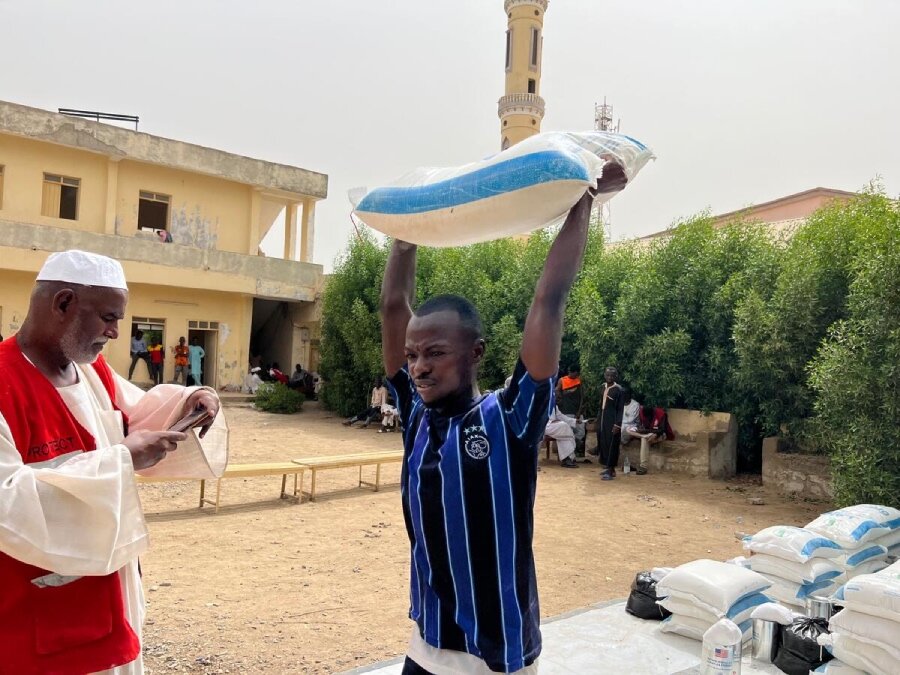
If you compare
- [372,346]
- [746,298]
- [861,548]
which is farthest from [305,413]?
[861,548]

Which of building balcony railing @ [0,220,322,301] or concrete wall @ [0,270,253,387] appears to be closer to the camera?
building balcony railing @ [0,220,322,301]

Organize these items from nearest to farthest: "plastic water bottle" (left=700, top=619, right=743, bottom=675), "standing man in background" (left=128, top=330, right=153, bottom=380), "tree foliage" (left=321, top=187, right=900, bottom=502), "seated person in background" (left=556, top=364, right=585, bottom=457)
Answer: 1. "plastic water bottle" (left=700, top=619, right=743, bottom=675)
2. "tree foliage" (left=321, top=187, right=900, bottom=502)
3. "seated person in background" (left=556, top=364, right=585, bottom=457)
4. "standing man in background" (left=128, top=330, right=153, bottom=380)

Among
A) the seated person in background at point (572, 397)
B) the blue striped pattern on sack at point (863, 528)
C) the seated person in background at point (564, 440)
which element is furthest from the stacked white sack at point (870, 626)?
the seated person in background at point (572, 397)

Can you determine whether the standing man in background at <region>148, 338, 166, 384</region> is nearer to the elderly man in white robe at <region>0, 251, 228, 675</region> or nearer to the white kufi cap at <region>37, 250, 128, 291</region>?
the elderly man in white robe at <region>0, 251, 228, 675</region>

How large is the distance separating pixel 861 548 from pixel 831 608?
72 centimetres

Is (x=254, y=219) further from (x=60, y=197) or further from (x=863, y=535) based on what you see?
(x=863, y=535)

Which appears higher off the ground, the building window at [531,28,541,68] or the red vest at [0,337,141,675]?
the building window at [531,28,541,68]

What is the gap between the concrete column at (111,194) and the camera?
19109 millimetres

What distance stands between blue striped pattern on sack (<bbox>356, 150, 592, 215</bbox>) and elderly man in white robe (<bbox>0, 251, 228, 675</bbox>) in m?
0.85

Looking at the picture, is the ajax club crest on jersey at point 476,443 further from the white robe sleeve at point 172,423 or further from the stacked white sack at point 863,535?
the stacked white sack at point 863,535

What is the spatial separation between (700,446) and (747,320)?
2.06m

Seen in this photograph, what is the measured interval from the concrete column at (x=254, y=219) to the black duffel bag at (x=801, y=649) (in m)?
20.1

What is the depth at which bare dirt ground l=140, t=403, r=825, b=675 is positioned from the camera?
411cm

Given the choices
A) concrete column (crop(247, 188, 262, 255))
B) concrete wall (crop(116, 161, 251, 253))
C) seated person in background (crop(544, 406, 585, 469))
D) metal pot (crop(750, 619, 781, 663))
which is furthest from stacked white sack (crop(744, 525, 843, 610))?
concrete column (crop(247, 188, 262, 255))
